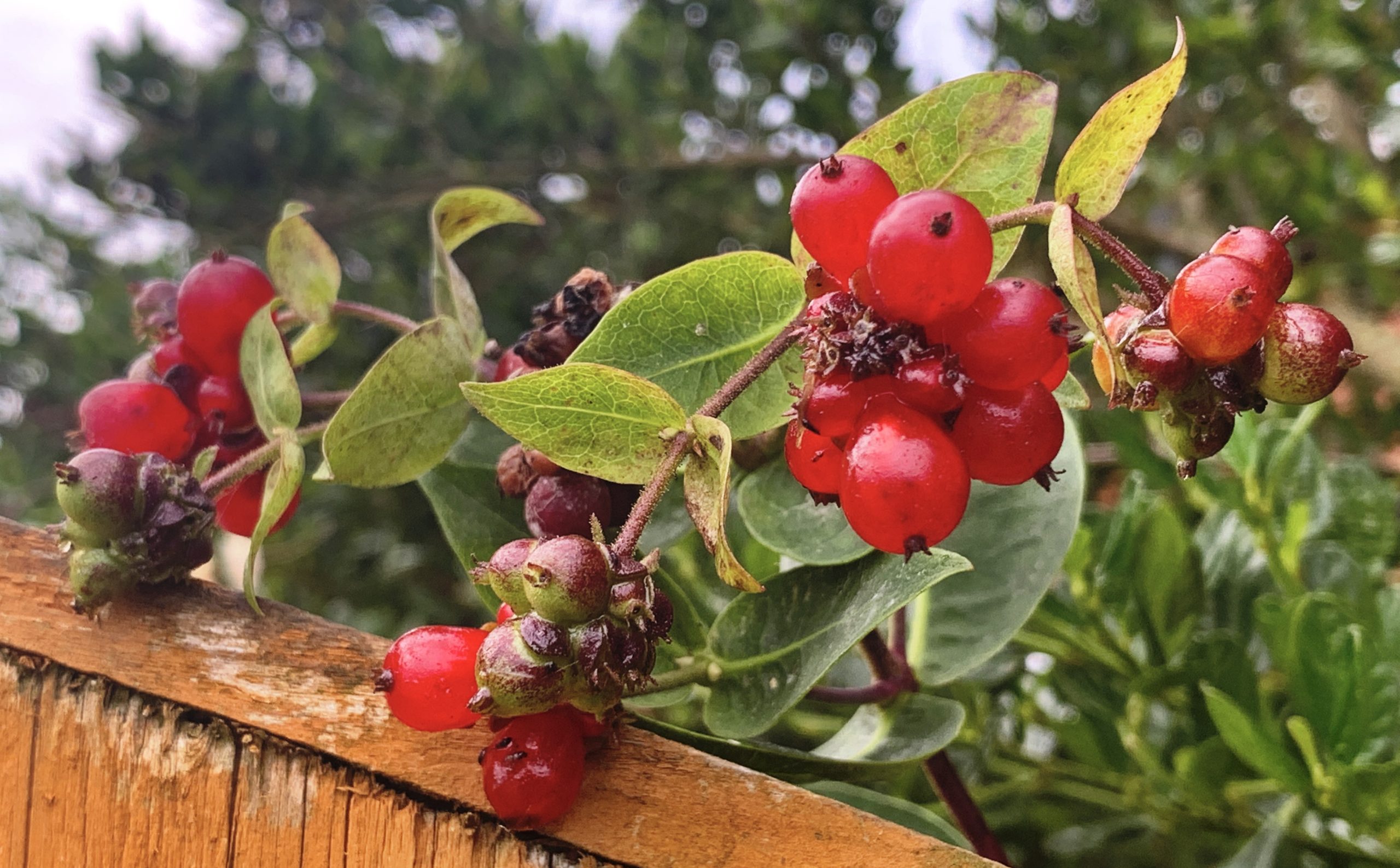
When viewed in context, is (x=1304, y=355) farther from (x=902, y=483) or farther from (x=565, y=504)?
(x=565, y=504)

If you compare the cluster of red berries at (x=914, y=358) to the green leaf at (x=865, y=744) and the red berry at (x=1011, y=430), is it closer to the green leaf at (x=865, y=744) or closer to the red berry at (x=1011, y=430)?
the red berry at (x=1011, y=430)

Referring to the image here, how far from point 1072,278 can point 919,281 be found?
2.2 inches

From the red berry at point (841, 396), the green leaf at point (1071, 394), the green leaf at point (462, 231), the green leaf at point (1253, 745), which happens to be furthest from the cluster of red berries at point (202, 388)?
the green leaf at point (1253, 745)

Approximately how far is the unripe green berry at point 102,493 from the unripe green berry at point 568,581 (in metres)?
0.26

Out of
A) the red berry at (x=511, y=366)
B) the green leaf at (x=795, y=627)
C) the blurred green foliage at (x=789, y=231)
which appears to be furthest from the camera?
the blurred green foliage at (x=789, y=231)

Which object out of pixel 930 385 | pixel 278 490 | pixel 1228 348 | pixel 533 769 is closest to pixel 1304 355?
pixel 1228 348

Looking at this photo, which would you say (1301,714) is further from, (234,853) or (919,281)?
(234,853)

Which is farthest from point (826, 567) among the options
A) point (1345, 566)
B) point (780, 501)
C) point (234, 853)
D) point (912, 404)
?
point (1345, 566)

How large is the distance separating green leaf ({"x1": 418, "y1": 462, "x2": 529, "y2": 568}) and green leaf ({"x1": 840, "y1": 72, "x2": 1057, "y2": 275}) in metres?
0.28

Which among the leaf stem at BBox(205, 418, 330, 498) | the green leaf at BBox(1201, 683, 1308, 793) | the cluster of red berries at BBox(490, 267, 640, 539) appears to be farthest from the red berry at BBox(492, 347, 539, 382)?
the green leaf at BBox(1201, 683, 1308, 793)

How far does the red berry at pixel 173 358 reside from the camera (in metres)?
0.65

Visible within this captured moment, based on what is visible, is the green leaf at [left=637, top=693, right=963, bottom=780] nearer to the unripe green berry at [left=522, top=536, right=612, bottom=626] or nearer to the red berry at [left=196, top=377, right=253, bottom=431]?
the unripe green berry at [left=522, top=536, right=612, bottom=626]

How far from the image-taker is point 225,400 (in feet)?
2.09

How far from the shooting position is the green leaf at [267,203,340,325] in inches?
25.6
